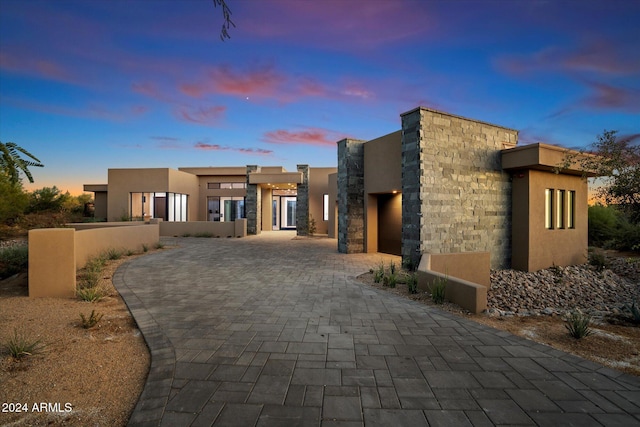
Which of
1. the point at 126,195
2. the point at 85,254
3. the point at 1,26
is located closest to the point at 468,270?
the point at 85,254

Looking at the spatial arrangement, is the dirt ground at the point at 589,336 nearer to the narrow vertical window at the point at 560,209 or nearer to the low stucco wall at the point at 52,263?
the low stucco wall at the point at 52,263

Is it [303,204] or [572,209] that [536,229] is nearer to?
[572,209]

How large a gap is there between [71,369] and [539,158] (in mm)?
11232

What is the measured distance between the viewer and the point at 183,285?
6.09m

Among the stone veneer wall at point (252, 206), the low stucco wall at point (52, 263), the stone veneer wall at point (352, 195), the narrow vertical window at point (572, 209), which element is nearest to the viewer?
the low stucco wall at point (52, 263)

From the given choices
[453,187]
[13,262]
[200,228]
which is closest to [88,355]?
[13,262]

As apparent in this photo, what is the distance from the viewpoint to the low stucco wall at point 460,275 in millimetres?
4586

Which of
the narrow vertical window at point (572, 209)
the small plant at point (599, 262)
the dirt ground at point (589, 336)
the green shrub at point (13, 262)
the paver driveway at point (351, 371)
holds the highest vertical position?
the narrow vertical window at point (572, 209)

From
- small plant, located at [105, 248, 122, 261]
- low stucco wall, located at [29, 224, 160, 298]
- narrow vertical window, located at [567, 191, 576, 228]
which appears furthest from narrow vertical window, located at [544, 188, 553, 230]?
small plant, located at [105, 248, 122, 261]

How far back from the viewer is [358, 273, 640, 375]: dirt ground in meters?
3.12

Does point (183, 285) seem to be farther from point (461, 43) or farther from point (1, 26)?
point (461, 43)

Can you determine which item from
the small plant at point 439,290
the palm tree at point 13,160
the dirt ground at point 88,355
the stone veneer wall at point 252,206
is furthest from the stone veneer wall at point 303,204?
the palm tree at point 13,160

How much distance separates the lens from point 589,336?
3.70m

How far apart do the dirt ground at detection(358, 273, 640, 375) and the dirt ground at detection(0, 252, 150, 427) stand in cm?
450
